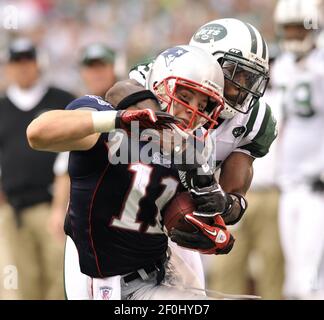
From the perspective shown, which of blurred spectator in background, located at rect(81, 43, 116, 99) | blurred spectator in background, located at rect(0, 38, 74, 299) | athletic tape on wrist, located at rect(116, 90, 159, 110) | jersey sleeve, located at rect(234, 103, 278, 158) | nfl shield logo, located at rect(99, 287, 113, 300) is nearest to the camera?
athletic tape on wrist, located at rect(116, 90, 159, 110)

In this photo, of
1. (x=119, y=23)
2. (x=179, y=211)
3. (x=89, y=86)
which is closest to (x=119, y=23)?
(x=119, y=23)

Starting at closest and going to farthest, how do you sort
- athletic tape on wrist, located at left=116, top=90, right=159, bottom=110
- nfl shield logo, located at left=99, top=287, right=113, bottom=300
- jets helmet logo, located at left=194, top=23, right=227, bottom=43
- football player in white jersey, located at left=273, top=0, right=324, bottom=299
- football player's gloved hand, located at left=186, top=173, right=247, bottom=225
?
athletic tape on wrist, located at left=116, top=90, right=159, bottom=110 → football player's gloved hand, located at left=186, top=173, right=247, bottom=225 → nfl shield logo, located at left=99, top=287, right=113, bottom=300 → jets helmet logo, located at left=194, top=23, right=227, bottom=43 → football player in white jersey, located at left=273, top=0, right=324, bottom=299

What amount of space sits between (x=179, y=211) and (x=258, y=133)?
0.72 metres

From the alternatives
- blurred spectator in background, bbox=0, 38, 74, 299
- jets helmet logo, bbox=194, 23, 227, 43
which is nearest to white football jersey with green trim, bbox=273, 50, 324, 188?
blurred spectator in background, bbox=0, 38, 74, 299

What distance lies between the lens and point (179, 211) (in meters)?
4.25

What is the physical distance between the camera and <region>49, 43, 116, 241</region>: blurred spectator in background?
7605 mm

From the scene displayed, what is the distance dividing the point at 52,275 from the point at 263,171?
5.81ft

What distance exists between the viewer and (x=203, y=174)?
162 inches

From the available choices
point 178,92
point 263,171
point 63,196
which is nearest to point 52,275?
point 63,196

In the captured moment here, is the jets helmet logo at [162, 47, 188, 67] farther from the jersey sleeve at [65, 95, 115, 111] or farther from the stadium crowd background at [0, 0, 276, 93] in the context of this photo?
the stadium crowd background at [0, 0, 276, 93]

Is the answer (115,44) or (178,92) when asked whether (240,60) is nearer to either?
(178,92)

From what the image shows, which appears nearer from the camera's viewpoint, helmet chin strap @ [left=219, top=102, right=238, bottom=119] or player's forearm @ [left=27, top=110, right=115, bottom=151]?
player's forearm @ [left=27, top=110, right=115, bottom=151]

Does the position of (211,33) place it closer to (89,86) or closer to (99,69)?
(99,69)

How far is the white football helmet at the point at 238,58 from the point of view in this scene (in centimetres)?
457
